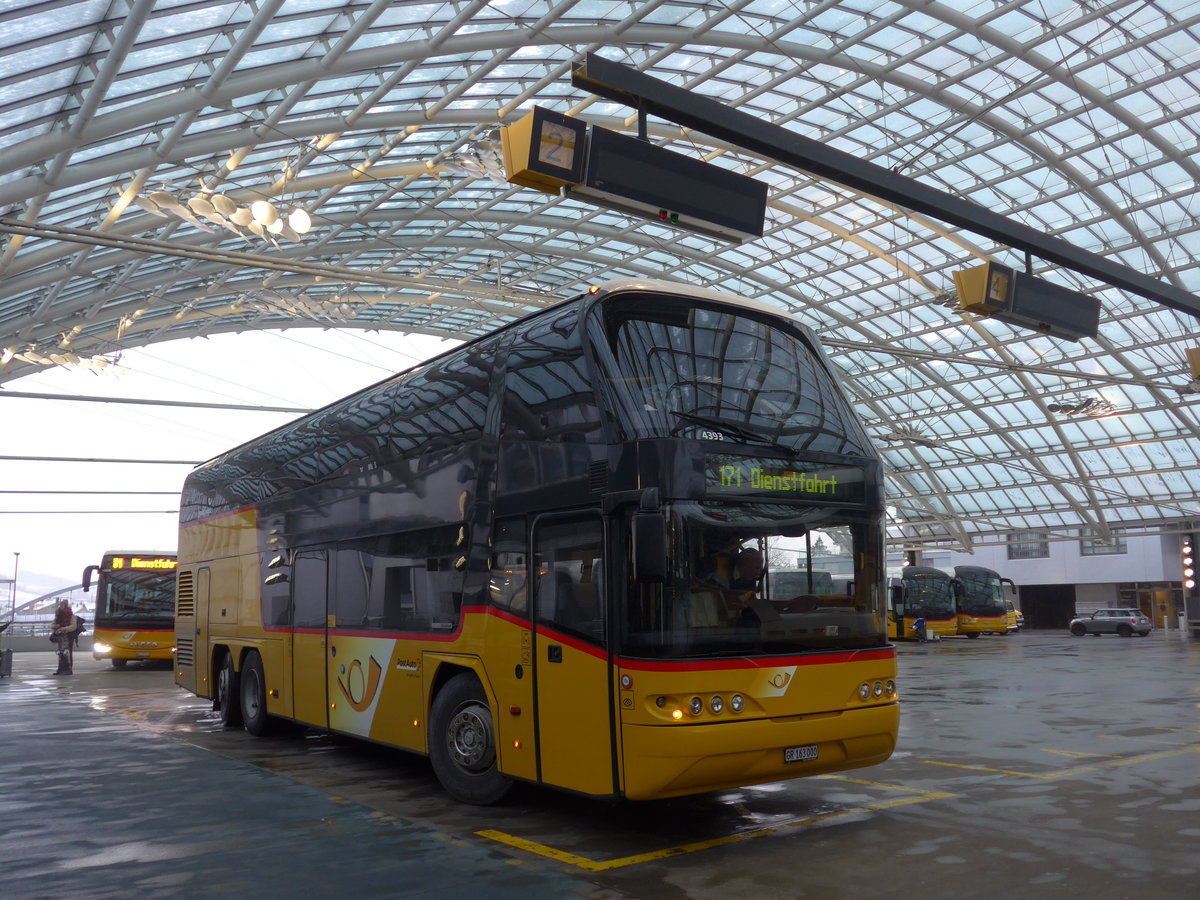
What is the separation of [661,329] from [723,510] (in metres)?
1.44

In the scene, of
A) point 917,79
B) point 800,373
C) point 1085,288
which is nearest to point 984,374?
point 1085,288

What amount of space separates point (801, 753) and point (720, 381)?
2.68 metres

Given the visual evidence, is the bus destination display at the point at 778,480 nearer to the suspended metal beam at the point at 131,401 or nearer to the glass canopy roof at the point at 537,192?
the glass canopy roof at the point at 537,192

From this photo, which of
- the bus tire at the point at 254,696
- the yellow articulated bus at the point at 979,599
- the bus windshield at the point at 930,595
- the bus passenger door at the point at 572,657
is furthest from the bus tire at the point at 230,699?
the yellow articulated bus at the point at 979,599

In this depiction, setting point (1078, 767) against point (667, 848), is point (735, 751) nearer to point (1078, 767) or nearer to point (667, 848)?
point (667, 848)

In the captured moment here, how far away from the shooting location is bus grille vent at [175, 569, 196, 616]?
1617 cm

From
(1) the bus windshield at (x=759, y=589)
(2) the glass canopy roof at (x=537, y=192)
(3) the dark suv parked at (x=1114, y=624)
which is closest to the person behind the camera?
(1) the bus windshield at (x=759, y=589)

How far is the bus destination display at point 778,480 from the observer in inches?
279

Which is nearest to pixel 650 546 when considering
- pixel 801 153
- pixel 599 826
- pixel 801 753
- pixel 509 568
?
pixel 509 568

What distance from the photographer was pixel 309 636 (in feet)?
38.2

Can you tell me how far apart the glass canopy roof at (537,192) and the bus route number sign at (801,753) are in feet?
39.0

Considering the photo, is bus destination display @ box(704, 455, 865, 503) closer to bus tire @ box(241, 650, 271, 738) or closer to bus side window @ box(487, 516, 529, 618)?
bus side window @ box(487, 516, 529, 618)

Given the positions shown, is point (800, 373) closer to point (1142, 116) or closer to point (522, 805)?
point (522, 805)

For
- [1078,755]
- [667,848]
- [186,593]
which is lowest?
[1078,755]
